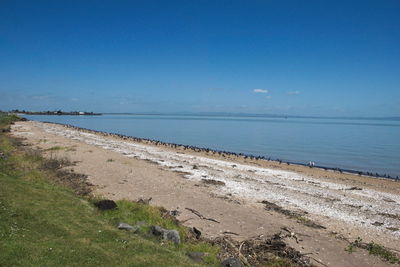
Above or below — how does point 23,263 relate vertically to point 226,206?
above

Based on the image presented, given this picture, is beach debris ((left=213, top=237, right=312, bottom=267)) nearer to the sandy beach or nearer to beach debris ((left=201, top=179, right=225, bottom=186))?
the sandy beach

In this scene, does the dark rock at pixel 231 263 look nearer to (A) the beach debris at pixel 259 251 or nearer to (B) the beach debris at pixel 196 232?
(A) the beach debris at pixel 259 251

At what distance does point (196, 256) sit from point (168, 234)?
6.29 ft

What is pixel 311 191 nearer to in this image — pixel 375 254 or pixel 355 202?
pixel 355 202

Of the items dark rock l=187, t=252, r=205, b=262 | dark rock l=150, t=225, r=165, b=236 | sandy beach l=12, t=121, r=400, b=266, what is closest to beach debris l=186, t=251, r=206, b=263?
dark rock l=187, t=252, r=205, b=262

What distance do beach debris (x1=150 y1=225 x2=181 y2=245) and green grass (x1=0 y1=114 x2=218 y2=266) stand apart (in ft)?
0.89

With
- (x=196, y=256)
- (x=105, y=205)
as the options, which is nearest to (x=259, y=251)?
(x=196, y=256)

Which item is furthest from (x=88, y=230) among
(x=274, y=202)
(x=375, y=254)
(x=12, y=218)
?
(x=274, y=202)

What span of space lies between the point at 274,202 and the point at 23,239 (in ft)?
48.3

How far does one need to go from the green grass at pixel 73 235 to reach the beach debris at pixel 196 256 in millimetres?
217

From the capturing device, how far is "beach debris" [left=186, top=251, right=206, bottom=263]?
35.3ft

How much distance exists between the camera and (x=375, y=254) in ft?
41.5

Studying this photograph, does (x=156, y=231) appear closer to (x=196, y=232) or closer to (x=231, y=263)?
(x=196, y=232)

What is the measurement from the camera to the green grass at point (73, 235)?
29.9 ft
